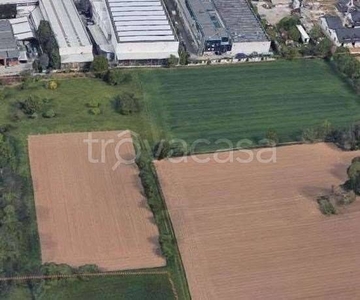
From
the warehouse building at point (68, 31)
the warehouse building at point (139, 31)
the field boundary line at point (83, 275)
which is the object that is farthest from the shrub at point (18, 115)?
the field boundary line at point (83, 275)

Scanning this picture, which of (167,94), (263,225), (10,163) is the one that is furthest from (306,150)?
(10,163)

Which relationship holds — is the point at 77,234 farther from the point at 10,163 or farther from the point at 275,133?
the point at 275,133

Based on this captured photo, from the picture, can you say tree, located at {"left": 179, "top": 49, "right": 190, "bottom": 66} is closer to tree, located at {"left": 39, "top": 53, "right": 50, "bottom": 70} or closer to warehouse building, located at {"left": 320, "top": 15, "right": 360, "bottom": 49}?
tree, located at {"left": 39, "top": 53, "right": 50, "bottom": 70}

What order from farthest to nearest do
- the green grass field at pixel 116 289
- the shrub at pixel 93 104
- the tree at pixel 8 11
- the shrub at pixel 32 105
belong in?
the tree at pixel 8 11
the shrub at pixel 93 104
the shrub at pixel 32 105
the green grass field at pixel 116 289

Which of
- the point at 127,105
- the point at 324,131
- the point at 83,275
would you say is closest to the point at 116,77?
the point at 127,105

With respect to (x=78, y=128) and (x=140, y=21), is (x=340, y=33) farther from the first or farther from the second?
(x=78, y=128)

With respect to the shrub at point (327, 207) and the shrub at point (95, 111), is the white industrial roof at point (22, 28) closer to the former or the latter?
the shrub at point (95, 111)
